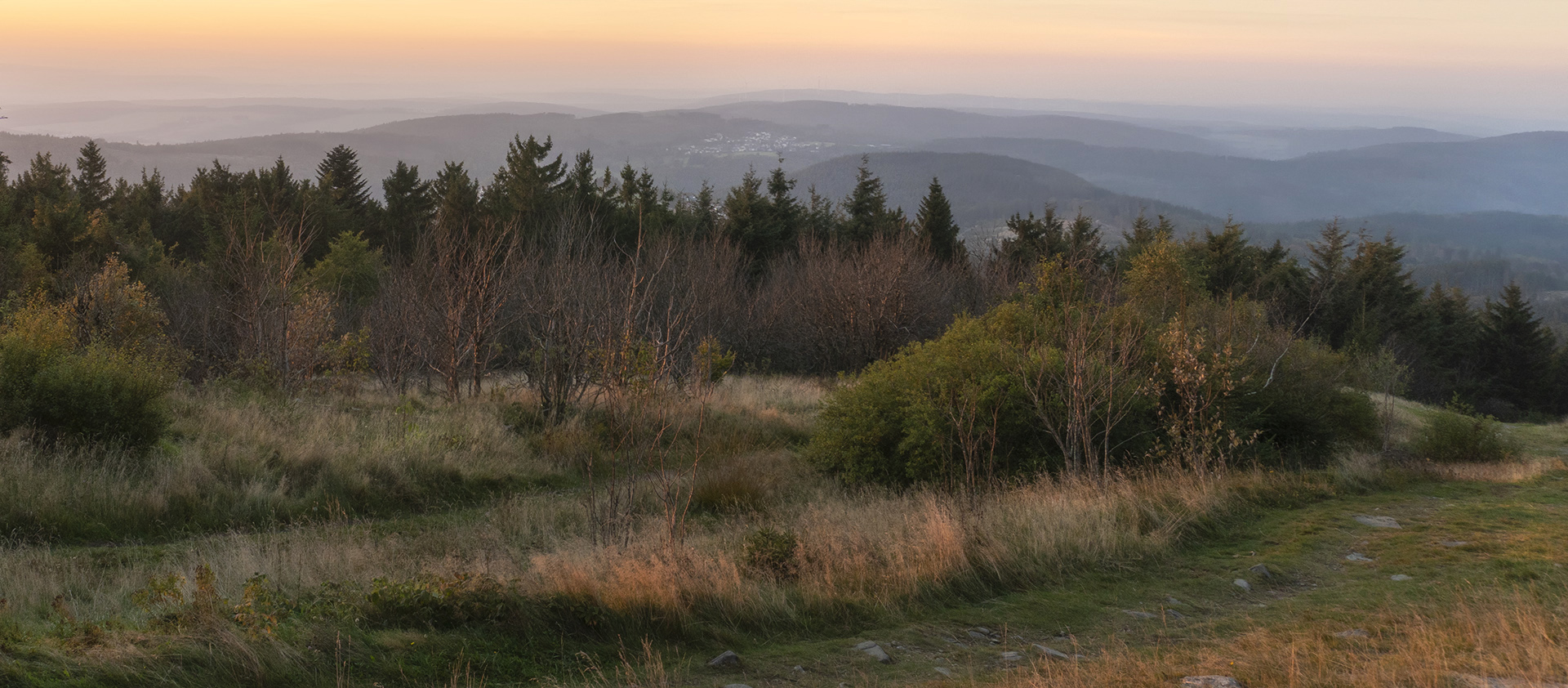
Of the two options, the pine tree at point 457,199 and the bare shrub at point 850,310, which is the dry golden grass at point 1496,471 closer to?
the bare shrub at point 850,310

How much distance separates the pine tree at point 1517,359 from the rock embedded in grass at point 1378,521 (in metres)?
57.7

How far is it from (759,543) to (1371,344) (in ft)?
167

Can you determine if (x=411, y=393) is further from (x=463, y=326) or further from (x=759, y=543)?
(x=759, y=543)

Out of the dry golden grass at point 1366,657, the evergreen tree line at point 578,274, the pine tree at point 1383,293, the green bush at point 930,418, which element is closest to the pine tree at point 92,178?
the evergreen tree line at point 578,274

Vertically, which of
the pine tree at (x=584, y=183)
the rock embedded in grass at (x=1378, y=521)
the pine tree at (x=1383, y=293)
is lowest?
the pine tree at (x=1383, y=293)

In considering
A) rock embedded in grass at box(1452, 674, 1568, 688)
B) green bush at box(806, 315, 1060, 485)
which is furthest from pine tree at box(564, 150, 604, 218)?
rock embedded in grass at box(1452, 674, 1568, 688)

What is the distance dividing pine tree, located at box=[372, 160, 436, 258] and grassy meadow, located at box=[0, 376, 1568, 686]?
38961mm

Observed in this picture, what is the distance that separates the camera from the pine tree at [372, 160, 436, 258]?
49312 mm

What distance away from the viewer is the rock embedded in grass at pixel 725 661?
4.95 meters

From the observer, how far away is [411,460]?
11.5 metres

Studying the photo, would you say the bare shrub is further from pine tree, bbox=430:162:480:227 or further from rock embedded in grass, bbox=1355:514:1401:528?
pine tree, bbox=430:162:480:227

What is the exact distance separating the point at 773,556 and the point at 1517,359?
66079mm

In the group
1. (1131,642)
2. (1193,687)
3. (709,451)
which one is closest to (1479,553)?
(1131,642)

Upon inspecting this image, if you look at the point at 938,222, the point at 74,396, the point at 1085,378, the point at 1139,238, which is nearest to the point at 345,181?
the point at 938,222
